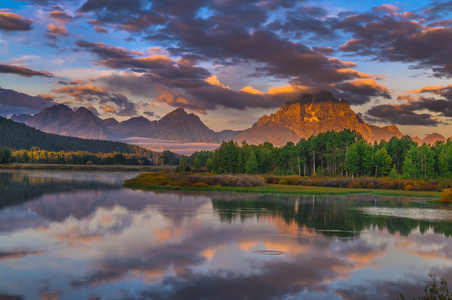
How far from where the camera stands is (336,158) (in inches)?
5069

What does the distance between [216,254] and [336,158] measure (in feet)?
367

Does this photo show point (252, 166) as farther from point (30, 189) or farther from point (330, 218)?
point (330, 218)

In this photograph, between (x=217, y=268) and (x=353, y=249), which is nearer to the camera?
(x=217, y=268)

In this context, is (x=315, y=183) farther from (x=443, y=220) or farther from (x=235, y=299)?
(x=235, y=299)

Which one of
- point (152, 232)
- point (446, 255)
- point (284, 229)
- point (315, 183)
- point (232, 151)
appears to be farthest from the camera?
point (232, 151)

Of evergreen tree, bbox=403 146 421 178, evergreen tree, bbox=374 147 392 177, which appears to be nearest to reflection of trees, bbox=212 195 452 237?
evergreen tree, bbox=403 146 421 178

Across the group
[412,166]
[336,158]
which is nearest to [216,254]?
[412,166]

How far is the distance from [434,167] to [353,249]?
9810 centimetres

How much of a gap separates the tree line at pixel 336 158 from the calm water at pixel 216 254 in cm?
7501

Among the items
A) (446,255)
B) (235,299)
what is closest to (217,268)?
(235,299)

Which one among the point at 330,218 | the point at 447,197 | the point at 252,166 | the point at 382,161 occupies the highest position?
the point at 382,161

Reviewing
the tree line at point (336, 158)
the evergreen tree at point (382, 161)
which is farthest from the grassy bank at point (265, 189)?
the evergreen tree at point (382, 161)

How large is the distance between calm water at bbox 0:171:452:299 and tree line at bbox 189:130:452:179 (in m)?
75.0

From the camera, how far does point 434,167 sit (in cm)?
10988
